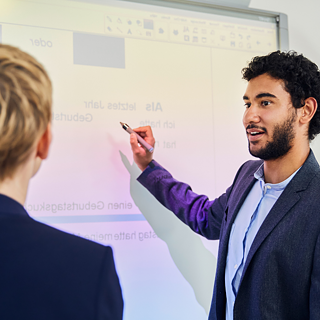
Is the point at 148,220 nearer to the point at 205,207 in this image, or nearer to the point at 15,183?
the point at 205,207

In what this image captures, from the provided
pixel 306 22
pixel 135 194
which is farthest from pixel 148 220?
pixel 306 22

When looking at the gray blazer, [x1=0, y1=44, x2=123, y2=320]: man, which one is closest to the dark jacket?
[x1=0, y1=44, x2=123, y2=320]: man

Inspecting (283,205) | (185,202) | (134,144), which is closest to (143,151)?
(134,144)

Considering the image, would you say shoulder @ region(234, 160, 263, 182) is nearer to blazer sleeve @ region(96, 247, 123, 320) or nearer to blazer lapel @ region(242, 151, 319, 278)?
blazer lapel @ region(242, 151, 319, 278)

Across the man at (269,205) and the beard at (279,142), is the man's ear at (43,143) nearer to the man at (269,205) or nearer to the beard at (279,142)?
the man at (269,205)

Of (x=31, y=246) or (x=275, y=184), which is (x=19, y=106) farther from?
(x=275, y=184)

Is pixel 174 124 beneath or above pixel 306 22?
beneath

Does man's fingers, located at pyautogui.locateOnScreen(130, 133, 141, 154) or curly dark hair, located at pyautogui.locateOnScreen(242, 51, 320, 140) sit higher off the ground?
curly dark hair, located at pyautogui.locateOnScreen(242, 51, 320, 140)

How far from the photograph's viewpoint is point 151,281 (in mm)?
1237

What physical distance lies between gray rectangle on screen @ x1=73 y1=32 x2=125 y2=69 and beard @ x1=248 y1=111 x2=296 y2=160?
639 millimetres

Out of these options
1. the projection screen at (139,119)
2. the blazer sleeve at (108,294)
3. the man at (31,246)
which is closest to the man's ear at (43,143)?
the man at (31,246)

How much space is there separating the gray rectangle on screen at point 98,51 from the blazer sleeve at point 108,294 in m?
0.85

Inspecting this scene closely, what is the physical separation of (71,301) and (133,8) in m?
1.15

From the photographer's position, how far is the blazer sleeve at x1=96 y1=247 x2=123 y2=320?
53 centimetres
